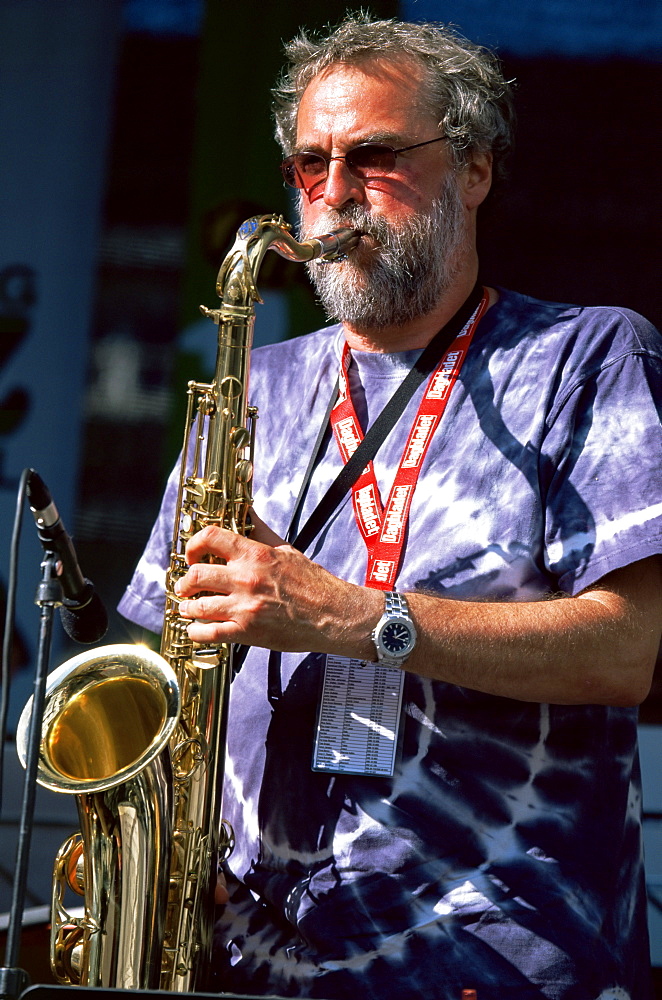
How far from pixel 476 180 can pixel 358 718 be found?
58.8 inches

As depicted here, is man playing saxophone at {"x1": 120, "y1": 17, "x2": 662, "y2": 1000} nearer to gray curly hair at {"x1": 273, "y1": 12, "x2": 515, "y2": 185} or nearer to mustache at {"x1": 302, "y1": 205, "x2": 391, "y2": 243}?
mustache at {"x1": 302, "y1": 205, "x2": 391, "y2": 243}

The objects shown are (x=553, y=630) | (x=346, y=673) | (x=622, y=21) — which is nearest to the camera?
(x=553, y=630)

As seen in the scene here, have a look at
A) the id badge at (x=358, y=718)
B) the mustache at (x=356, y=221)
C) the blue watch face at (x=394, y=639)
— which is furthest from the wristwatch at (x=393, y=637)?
the mustache at (x=356, y=221)

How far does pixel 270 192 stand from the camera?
3.74m

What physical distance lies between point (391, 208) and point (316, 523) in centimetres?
81

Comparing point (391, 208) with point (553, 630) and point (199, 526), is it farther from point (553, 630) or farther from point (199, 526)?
point (553, 630)

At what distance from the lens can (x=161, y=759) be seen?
7.76ft

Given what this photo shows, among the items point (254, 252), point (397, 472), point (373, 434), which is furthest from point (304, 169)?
point (397, 472)

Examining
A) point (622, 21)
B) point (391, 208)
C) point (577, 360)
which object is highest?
point (622, 21)

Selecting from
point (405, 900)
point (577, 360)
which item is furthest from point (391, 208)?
point (405, 900)

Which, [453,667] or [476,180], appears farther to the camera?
[476,180]

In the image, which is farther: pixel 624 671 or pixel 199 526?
pixel 199 526

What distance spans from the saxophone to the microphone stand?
0.53 metres

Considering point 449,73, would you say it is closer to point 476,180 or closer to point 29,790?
point 476,180
